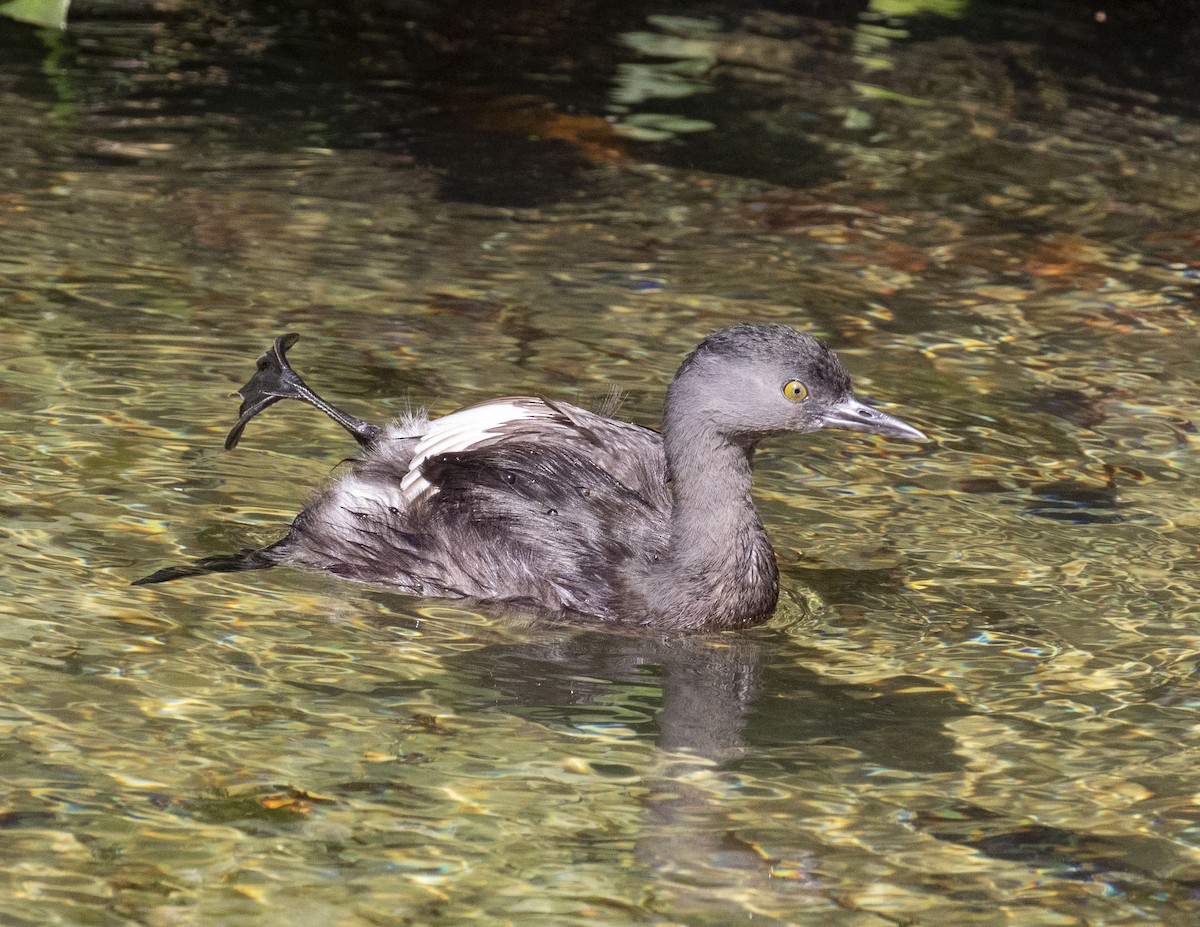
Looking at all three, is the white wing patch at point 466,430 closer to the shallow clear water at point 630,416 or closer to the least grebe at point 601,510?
the least grebe at point 601,510

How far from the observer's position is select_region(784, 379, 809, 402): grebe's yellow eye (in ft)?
19.2

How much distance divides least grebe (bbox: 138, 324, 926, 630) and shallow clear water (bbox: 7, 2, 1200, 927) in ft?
0.40

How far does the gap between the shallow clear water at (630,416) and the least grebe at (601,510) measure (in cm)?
12

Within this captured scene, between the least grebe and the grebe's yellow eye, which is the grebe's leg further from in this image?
the grebe's yellow eye

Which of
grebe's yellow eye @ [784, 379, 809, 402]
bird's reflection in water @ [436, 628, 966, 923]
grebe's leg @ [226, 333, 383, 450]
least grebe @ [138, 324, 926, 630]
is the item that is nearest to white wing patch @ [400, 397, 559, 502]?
least grebe @ [138, 324, 926, 630]

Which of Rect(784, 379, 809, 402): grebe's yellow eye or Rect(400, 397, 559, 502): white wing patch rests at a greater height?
Rect(784, 379, 809, 402): grebe's yellow eye

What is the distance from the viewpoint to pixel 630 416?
296 inches

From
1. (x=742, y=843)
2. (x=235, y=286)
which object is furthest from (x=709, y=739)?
(x=235, y=286)

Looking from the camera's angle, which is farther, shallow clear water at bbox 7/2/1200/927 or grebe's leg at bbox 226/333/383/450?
grebe's leg at bbox 226/333/383/450

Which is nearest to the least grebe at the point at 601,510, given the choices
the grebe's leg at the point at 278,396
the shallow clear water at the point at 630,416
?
the shallow clear water at the point at 630,416

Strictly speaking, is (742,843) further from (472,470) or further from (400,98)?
(400,98)

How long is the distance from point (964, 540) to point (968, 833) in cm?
195

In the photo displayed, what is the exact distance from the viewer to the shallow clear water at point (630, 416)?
4656 millimetres

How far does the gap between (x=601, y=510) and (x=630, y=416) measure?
151 centimetres
